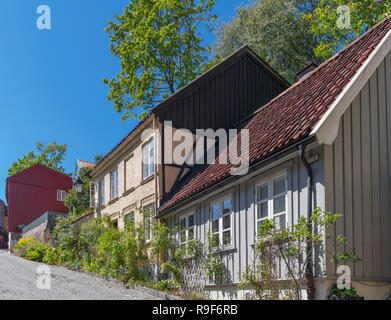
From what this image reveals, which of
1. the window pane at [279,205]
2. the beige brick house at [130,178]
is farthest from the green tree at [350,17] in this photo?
the window pane at [279,205]

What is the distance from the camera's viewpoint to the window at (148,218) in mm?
17953

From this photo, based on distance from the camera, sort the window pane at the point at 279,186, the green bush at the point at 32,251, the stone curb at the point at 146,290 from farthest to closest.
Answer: the green bush at the point at 32,251, the stone curb at the point at 146,290, the window pane at the point at 279,186

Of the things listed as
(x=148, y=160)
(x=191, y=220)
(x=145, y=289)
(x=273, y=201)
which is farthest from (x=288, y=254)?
(x=148, y=160)

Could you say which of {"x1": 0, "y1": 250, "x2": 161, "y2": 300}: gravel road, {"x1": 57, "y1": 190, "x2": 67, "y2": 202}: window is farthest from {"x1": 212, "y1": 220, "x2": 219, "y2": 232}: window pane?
{"x1": 57, "y1": 190, "x2": 67, "y2": 202}: window

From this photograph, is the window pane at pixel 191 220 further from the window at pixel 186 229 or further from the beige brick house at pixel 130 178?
the beige brick house at pixel 130 178

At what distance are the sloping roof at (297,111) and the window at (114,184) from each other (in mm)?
6756

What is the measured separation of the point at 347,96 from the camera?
414 inches

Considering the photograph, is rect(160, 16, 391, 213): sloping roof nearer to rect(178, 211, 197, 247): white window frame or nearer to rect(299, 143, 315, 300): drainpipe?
rect(299, 143, 315, 300): drainpipe

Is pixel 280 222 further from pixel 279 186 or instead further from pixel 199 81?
pixel 199 81

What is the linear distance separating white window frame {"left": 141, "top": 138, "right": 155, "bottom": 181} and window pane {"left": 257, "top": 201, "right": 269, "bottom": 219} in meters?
7.22

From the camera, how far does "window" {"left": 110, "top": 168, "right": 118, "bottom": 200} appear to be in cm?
2358

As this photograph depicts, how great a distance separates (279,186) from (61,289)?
6.93m

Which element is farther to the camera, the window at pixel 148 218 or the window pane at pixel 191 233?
the window at pixel 148 218
